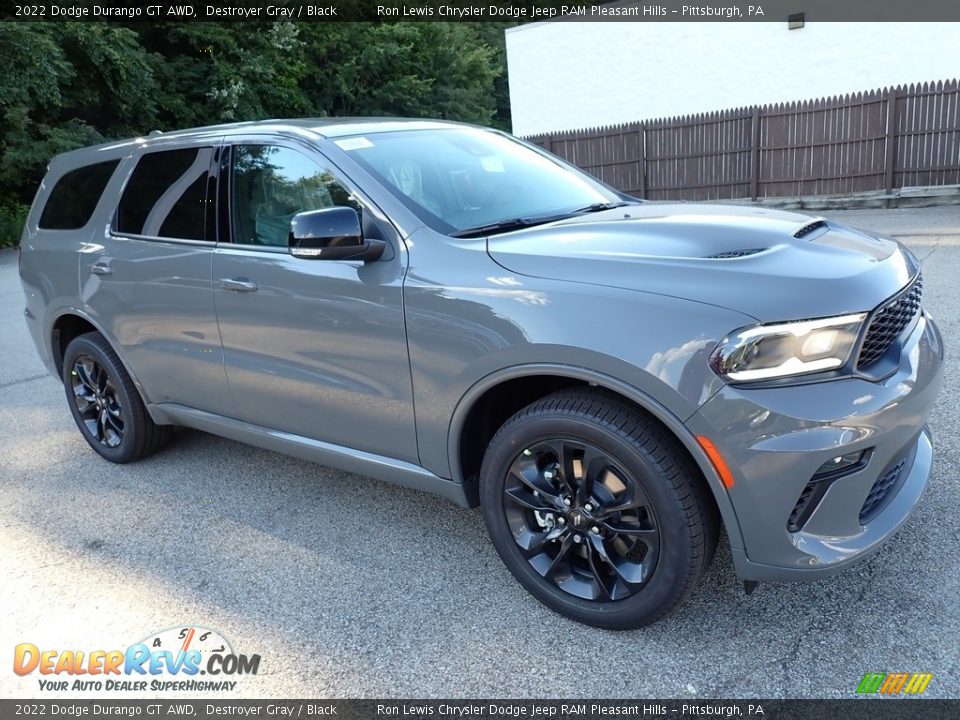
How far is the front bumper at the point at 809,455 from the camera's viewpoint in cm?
215

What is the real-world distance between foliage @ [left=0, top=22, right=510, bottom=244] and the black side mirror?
2027 cm

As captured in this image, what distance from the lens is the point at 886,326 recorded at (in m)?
2.40

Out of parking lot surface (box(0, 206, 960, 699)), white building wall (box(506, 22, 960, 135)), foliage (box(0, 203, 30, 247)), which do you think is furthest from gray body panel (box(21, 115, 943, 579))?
foliage (box(0, 203, 30, 247))

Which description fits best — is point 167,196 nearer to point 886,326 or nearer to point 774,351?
point 774,351

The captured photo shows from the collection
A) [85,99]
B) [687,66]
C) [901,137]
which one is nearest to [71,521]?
[901,137]

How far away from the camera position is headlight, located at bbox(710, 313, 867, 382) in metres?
2.16

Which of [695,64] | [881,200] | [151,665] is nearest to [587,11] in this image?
[695,64]

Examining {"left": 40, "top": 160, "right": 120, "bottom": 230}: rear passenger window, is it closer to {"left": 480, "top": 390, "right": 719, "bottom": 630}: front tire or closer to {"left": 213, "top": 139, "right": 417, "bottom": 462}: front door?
{"left": 213, "top": 139, "right": 417, "bottom": 462}: front door

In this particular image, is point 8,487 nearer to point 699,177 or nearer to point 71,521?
point 71,521

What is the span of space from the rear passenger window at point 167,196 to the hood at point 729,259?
5.66 feet

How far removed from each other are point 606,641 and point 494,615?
426mm

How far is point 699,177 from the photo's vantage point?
17.0 meters

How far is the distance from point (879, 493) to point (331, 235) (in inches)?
81.5

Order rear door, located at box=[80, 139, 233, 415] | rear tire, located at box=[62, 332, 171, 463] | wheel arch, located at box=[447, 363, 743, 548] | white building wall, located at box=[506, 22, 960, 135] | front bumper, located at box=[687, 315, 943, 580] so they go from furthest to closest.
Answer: white building wall, located at box=[506, 22, 960, 135] → rear tire, located at box=[62, 332, 171, 463] → rear door, located at box=[80, 139, 233, 415] → wheel arch, located at box=[447, 363, 743, 548] → front bumper, located at box=[687, 315, 943, 580]
